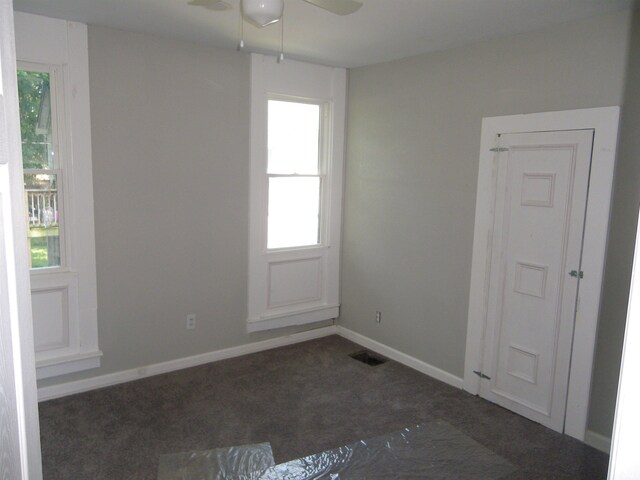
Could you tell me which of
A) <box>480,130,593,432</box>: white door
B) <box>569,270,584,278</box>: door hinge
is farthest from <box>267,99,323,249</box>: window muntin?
<box>569,270,584,278</box>: door hinge

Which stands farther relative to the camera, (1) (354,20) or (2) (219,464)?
(1) (354,20)

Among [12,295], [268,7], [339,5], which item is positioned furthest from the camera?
[339,5]

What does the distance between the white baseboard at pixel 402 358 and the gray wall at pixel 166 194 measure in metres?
1.15

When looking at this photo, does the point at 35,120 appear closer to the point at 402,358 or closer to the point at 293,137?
the point at 293,137

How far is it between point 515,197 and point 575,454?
5.32 feet

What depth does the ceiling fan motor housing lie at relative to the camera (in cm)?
201

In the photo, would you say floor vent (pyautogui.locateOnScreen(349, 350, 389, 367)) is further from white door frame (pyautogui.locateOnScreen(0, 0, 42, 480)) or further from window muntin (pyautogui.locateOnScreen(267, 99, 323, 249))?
white door frame (pyautogui.locateOnScreen(0, 0, 42, 480))

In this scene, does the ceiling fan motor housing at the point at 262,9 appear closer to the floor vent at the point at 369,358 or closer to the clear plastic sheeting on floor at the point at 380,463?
the clear plastic sheeting on floor at the point at 380,463

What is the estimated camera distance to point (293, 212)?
14.8ft

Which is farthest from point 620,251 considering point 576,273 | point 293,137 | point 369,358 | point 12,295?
point 12,295

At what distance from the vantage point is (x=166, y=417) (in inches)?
126

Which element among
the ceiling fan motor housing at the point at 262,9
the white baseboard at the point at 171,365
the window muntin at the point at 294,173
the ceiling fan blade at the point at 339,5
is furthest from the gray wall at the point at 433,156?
the ceiling fan motor housing at the point at 262,9

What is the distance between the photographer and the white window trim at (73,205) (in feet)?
10.2

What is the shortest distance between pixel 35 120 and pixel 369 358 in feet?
10.3
